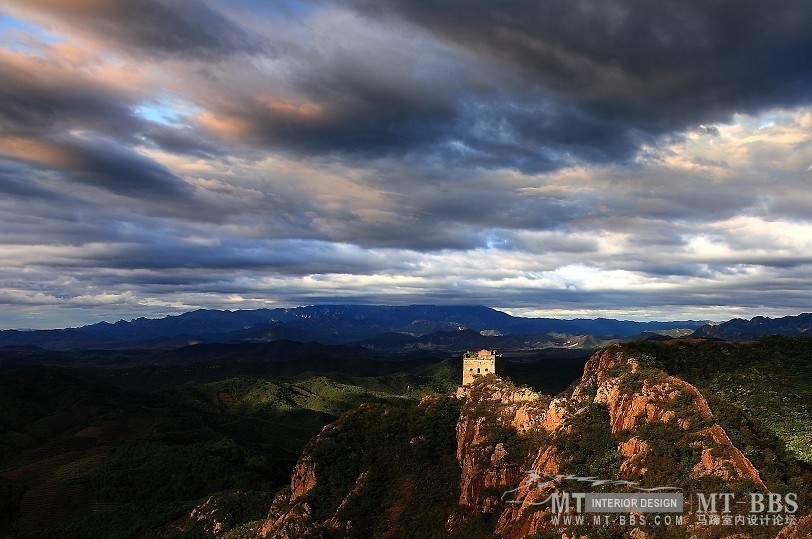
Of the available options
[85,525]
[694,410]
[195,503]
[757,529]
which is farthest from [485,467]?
[85,525]

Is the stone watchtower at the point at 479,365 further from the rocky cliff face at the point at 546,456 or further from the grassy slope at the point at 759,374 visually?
the grassy slope at the point at 759,374

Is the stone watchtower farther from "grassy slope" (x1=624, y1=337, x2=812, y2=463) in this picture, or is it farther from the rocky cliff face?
"grassy slope" (x1=624, y1=337, x2=812, y2=463)

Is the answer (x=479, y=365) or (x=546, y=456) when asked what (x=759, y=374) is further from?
(x=479, y=365)

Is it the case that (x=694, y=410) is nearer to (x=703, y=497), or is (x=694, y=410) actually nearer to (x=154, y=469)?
(x=703, y=497)

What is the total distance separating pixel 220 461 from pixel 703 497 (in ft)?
564

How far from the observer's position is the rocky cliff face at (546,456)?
51188 mm

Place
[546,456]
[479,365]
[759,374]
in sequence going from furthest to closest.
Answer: [479,365], [759,374], [546,456]

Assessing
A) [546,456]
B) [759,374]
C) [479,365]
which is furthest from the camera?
[479,365]

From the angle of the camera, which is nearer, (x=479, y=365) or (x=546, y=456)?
(x=546, y=456)

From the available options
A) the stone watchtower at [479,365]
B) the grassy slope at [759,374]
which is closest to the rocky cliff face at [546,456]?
the grassy slope at [759,374]

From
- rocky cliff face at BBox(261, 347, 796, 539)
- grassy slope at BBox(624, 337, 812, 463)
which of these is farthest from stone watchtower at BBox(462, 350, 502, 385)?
grassy slope at BBox(624, 337, 812, 463)

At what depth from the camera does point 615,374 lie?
71812 millimetres

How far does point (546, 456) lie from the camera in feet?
211

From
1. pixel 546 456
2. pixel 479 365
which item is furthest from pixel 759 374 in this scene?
pixel 479 365
